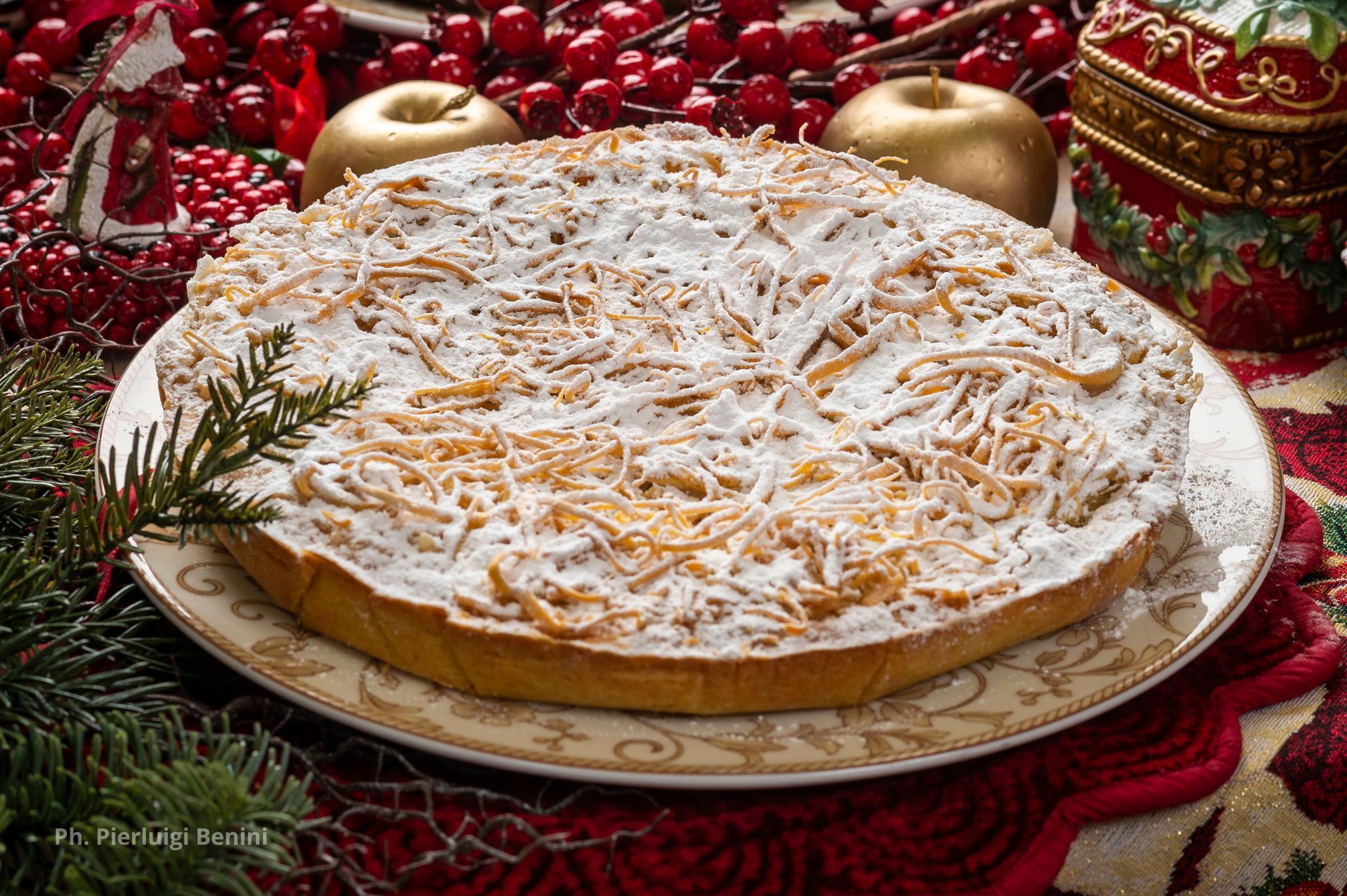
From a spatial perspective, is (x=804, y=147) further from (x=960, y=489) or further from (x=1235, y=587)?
(x=1235, y=587)

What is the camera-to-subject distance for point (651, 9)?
3092 millimetres

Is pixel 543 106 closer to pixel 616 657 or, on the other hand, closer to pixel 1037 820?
pixel 616 657

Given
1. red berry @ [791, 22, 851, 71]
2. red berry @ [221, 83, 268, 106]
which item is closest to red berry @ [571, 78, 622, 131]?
red berry @ [791, 22, 851, 71]

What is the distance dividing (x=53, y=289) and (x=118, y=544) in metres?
1.05

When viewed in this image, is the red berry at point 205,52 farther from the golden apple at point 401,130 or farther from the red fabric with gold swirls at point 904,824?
the red fabric with gold swirls at point 904,824

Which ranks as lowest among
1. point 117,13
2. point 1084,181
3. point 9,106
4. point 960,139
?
point 1084,181

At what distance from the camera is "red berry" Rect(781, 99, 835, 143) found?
2.93m

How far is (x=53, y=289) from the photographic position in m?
2.22

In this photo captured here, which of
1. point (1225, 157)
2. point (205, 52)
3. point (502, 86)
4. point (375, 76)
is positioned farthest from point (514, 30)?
point (1225, 157)

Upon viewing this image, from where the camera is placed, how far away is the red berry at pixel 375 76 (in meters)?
3.19

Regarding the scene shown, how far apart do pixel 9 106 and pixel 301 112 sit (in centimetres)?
63

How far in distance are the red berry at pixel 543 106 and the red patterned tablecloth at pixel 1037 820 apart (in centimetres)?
171

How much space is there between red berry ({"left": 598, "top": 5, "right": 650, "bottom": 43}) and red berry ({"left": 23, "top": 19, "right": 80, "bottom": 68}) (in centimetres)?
124

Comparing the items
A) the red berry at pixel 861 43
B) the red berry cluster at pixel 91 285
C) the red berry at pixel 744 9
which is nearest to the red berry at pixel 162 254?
the red berry cluster at pixel 91 285
